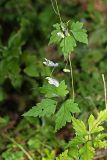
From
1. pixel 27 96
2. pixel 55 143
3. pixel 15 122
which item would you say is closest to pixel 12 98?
pixel 27 96

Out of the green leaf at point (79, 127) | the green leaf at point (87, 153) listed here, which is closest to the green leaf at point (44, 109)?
the green leaf at point (79, 127)

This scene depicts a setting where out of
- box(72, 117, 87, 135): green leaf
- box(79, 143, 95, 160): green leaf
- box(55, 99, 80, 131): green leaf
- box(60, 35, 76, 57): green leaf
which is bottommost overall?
box(79, 143, 95, 160): green leaf

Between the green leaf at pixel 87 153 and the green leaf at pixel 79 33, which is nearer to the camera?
the green leaf at pixel 87 153

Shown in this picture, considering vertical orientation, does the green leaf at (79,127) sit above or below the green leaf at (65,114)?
below

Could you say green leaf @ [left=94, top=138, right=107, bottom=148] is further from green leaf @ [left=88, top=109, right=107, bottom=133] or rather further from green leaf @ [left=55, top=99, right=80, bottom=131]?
green leaf @ [left=55, top=99, right=80, bottom=131]

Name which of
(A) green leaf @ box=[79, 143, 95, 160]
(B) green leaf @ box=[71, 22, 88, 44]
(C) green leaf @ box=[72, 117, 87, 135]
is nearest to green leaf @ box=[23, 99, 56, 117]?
(C) green leaf @ box=[72, 117, 87, 135]

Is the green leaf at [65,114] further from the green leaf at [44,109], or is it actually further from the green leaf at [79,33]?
the green leaf at [79,33]

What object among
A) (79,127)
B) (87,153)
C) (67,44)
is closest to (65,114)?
(79,127)

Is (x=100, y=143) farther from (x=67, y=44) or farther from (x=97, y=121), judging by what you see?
(x=67, y=44)

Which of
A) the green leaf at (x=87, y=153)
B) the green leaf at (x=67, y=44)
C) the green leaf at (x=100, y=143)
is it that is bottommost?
the green leaf at (x=87, y=153)
